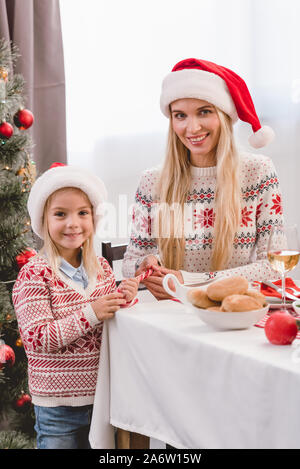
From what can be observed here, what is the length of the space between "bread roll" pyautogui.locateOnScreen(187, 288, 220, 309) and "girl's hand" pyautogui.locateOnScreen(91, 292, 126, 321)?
215mm

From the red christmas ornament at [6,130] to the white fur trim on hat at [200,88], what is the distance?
52 centimetres

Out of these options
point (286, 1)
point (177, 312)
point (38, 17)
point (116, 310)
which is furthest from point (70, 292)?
point (286, 1)

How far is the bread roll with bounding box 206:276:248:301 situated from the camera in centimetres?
111

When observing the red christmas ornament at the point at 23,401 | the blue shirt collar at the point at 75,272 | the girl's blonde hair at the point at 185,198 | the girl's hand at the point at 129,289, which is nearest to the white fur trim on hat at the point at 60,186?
the blue shirt collar at the point at 75,272

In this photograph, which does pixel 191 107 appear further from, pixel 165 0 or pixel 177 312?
pixel 165 0

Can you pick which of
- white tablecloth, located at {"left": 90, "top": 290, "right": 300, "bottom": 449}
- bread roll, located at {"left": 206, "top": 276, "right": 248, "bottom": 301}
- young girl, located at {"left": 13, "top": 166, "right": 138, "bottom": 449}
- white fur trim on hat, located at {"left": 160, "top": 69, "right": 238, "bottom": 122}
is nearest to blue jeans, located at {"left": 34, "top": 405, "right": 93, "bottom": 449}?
young girl, located at {"left": 13, "top": 166, "right": 138, "bottom": 449}

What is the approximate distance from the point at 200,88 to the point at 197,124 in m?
0.11

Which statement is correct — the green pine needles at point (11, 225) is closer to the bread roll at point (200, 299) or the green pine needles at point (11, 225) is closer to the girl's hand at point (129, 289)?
the girl's hand at point (129, 289)

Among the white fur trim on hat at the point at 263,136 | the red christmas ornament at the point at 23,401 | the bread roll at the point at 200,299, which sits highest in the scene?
the white fur trim on hat at the point at 263,136

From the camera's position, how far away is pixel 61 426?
1.39 meters

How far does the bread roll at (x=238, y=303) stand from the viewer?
108cm

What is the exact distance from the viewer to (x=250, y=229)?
5.72 ft

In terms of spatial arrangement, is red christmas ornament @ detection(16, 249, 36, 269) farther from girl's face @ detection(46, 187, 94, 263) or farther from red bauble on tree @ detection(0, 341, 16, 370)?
girl's face @ detection(46, 187, 94, 263)

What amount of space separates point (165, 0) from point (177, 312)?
2125mm
